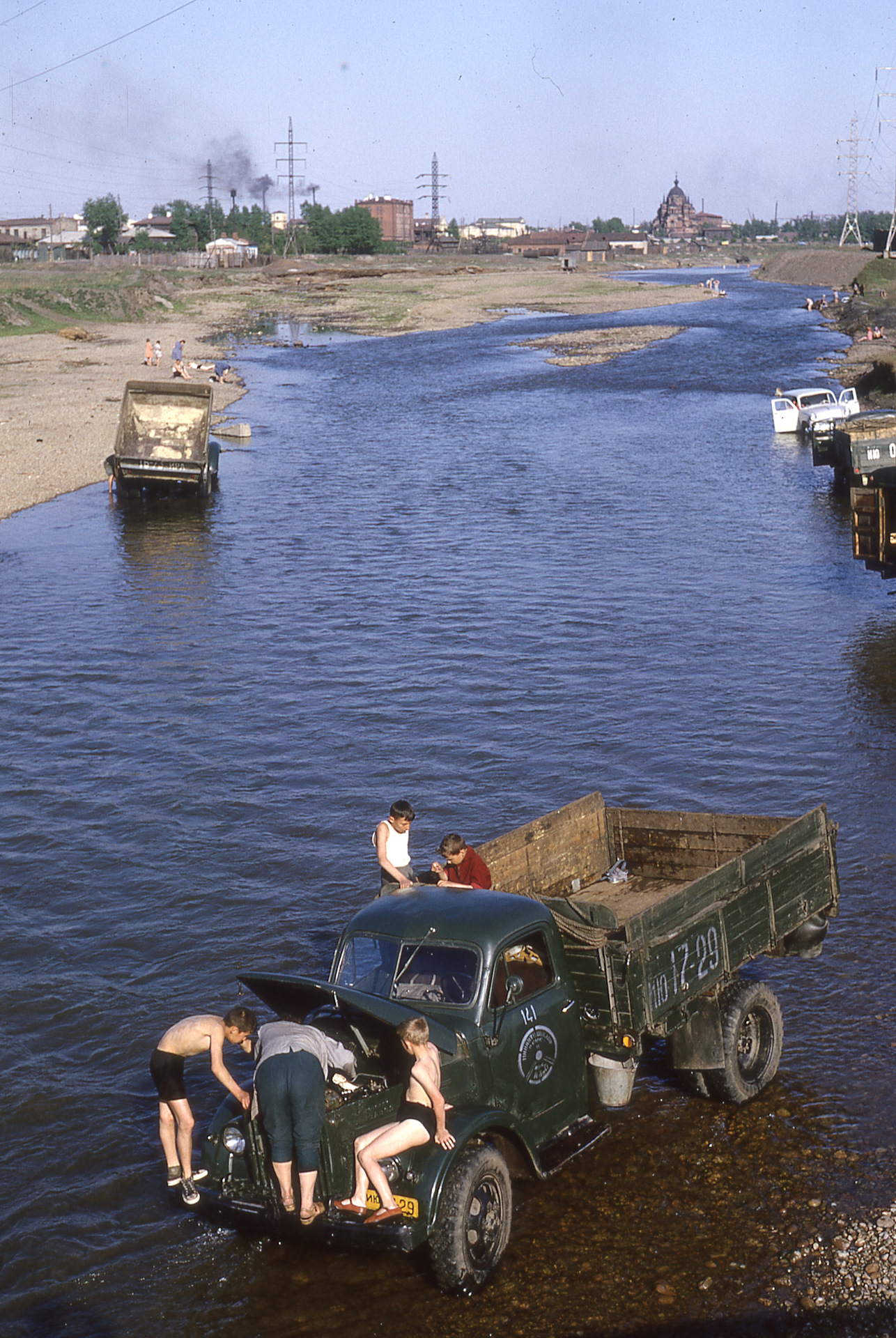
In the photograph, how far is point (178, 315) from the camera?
11019cm

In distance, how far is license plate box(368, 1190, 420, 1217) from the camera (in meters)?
7.66

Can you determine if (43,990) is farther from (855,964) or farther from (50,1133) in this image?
(855,964)

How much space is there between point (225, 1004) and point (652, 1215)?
15.8 ft

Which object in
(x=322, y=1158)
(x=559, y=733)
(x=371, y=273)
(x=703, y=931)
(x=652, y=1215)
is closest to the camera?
(x=322, y=1158)

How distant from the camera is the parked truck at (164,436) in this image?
117 feet

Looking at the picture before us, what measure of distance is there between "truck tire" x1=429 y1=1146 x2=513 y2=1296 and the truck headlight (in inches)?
50.9

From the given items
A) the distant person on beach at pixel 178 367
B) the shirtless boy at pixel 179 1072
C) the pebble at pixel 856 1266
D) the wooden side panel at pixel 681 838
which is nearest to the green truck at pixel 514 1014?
the wooden side panel at pixel 681 838

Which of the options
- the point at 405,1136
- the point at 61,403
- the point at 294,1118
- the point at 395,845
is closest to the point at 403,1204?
the point at 405,1136

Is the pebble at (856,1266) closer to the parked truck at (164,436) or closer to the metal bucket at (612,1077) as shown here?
the metal bucket at (612,1077)

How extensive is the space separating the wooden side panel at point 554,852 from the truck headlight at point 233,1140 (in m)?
3.28

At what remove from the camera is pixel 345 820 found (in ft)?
55.2

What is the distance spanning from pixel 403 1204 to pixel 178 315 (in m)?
110

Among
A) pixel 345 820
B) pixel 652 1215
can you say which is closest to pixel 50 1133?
pixel 652 1215

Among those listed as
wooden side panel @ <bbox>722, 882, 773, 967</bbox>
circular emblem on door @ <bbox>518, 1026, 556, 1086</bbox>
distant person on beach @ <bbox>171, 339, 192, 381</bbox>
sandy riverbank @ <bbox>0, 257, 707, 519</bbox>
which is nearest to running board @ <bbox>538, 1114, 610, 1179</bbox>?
circular emblem on door @ <bbox>518, 1026, 556, 1086</bbox>
